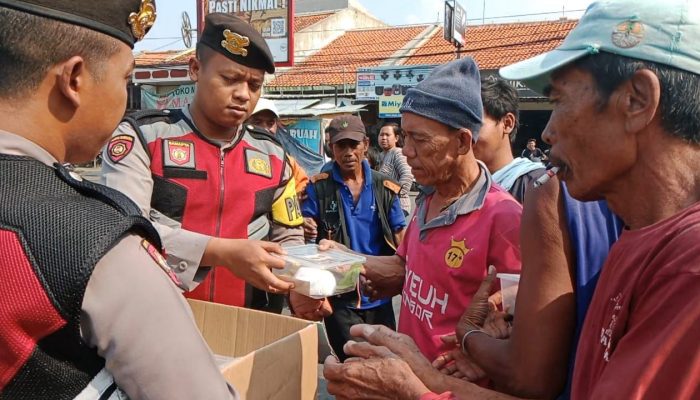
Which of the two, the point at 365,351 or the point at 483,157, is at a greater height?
the point at 483,157

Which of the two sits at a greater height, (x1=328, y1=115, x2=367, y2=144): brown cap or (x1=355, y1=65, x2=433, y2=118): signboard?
(x1=355, y1=65, x2=433, y2=118): signboard

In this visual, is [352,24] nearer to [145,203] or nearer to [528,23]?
[528,23]

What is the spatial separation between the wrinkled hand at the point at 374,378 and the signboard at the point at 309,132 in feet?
48.5

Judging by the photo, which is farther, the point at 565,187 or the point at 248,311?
the point at 248,311

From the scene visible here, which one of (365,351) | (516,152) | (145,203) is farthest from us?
(516,152)

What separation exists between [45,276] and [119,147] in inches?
54.3

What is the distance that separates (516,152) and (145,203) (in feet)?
60.6

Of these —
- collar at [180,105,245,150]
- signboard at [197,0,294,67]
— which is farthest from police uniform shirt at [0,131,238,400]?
signboard at [197,0,294,67]

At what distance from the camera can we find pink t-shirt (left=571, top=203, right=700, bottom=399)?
0.83m

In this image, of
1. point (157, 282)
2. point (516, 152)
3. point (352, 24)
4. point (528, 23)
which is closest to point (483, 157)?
point (157, 282)

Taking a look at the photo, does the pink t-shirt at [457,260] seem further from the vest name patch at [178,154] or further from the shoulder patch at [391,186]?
the shoulder patch at [391,186]

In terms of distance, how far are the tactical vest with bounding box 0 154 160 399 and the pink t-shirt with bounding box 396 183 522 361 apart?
122 cm

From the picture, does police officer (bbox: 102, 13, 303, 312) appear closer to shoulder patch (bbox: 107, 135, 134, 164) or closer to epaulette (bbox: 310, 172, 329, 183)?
shoulder patch (bbox: 107, 135, 134, 164)

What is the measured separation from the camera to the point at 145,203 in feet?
6.51
